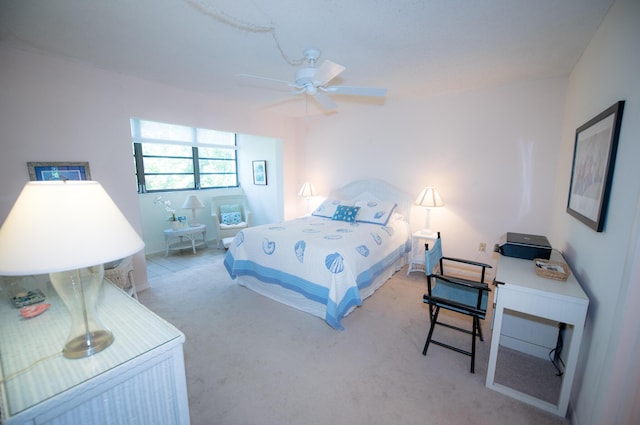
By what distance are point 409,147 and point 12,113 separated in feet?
14.5

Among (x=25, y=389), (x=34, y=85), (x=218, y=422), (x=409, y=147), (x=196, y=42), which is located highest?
(x=196, y=42)

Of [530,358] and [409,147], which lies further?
[409,147]

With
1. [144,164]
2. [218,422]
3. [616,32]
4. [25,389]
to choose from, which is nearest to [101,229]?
[25,389]

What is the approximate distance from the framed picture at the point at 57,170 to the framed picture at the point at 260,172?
318 cm

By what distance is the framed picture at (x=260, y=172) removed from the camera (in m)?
5.66

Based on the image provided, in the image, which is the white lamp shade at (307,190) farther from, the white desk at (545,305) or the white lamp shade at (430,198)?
the white desk at (545,305)

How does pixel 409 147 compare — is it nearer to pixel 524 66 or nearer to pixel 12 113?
pixel 524 66

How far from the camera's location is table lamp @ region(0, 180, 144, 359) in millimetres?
805

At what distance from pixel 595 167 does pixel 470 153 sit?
187cm

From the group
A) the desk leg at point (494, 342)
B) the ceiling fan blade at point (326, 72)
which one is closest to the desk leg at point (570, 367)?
the desk leg at point (494, 342)

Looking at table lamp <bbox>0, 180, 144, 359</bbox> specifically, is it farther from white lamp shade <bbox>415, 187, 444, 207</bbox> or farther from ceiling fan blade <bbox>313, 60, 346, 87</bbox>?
white lamp shade <bbox>415, 187, 444, 207</bbox>

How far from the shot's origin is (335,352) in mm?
2172

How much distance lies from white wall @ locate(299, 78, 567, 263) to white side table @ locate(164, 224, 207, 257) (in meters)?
3.02

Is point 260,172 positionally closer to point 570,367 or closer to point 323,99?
point 323,99
